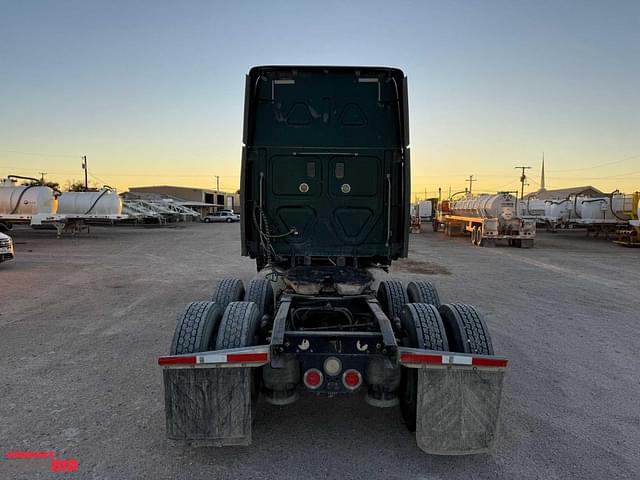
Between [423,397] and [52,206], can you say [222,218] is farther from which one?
[423,397]

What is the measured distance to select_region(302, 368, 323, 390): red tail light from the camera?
3.17 meters

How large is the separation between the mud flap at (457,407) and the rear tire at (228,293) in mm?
2775

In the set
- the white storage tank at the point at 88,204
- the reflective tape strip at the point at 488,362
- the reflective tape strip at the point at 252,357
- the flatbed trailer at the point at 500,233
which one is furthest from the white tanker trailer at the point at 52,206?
the reflective tape strip at the point at 488,362

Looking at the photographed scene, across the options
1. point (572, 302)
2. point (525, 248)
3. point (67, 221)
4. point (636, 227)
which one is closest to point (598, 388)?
point (572, 302)

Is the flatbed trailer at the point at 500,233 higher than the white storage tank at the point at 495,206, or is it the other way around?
the white storage tank at the point at 495,206

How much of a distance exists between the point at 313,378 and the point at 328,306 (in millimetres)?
1050

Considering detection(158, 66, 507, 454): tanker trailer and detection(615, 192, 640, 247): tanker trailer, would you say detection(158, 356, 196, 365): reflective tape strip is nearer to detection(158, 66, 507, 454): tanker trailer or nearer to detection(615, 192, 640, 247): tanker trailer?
detection(158, 66, 507, 454): tanker trailer

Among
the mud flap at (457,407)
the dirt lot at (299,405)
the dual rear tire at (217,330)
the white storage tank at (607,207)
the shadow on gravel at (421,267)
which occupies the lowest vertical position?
the dirt lot at (299,405)

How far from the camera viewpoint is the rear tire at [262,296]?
192 inches

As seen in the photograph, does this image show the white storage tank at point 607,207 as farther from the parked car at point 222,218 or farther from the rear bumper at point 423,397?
the parked car at point 222,218

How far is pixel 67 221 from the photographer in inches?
980

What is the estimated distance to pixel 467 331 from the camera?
135 inches

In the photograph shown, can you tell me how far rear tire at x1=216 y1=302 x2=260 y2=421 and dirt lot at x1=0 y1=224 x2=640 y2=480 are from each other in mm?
426

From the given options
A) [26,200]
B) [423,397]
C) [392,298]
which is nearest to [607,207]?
[392,298]
